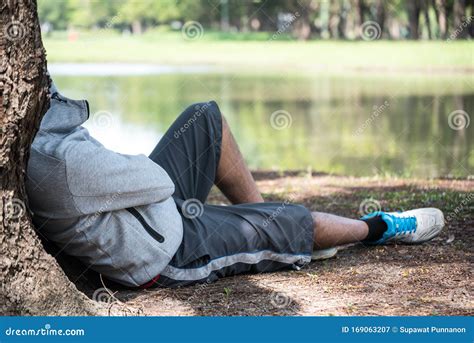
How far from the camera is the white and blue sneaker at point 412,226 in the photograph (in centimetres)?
420

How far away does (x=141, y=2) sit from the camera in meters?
78.2

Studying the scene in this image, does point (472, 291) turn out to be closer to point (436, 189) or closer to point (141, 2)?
point (436, 189)

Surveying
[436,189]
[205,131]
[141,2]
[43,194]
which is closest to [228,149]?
[205,131]

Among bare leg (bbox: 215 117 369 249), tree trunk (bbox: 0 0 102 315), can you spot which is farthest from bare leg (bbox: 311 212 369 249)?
tree trunk (bbox: 0 0 102 315)

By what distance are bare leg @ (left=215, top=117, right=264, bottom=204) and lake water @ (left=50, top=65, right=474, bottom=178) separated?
3.86 meters

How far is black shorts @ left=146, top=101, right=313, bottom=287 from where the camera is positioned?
3.62m

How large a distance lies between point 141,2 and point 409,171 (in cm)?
7265

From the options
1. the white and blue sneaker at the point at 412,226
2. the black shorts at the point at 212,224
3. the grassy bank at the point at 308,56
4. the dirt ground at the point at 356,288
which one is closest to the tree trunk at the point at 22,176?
the dirt ground at the point at 356,288

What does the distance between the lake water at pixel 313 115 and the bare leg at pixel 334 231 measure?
3708mm

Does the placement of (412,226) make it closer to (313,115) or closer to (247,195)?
(247,195)

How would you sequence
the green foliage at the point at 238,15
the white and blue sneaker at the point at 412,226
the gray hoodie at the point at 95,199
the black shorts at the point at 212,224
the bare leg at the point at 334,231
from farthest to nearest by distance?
the green foliage at the point at 238,15, the white and blue sneaker at the point at 412,226, the bare leg at the point at 334,231, the black shorts at the point at 212,224, the gray hoodie at the point at 95,199

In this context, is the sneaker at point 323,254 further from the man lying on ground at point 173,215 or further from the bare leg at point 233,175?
the bare leg at point 233,175

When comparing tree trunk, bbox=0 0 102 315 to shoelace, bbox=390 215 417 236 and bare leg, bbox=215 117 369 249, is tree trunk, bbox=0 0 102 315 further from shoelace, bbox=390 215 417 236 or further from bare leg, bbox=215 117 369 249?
shoelace, bbox=390 215 417 236

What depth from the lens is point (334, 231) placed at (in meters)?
4.00
